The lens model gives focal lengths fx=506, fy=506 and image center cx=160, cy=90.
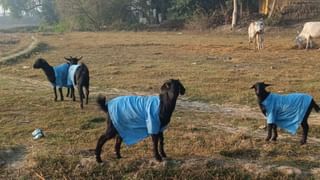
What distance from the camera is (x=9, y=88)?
15.8 metres

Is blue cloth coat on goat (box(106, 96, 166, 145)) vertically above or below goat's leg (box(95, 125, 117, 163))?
above

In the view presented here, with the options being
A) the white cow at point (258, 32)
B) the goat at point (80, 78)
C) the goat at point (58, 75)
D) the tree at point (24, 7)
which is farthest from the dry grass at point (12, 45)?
the tree at point (24, 7)

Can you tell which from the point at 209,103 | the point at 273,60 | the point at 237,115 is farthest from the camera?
the point at 273,60

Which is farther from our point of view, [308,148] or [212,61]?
[212,61]

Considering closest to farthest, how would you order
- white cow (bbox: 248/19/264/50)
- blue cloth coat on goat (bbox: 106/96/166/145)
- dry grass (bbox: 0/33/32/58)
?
blue cloth coat on goat (bbox: 106/96/166/145)
white cow (bbox: 248/19/264/50)
dry grass (bbox: 0/33/32/58)

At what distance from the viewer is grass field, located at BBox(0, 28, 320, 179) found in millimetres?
8156

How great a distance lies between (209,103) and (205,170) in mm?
4927

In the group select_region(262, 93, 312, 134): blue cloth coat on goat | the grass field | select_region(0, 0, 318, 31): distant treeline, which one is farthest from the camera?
select_region(0, 0, 318, 31): distant treeline

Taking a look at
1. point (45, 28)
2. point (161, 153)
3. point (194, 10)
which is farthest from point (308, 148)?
point (45, 28)

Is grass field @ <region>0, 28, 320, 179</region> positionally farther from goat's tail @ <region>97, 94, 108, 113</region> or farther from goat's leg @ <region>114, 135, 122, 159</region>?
goat's tail @ <region>97, 94, 108, 113</region>

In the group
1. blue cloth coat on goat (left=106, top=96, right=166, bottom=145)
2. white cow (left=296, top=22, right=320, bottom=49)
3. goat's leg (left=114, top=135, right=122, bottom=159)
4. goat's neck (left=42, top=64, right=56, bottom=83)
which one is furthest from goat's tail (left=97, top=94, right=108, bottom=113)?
white cow (left=296, top=22, right=320, bottom=49)

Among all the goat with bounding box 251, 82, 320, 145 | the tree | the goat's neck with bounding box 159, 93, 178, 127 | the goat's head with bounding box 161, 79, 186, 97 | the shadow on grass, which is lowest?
the shadow on grass

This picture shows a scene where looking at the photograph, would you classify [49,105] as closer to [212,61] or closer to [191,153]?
[191,153]

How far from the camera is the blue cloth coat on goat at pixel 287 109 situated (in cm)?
902
